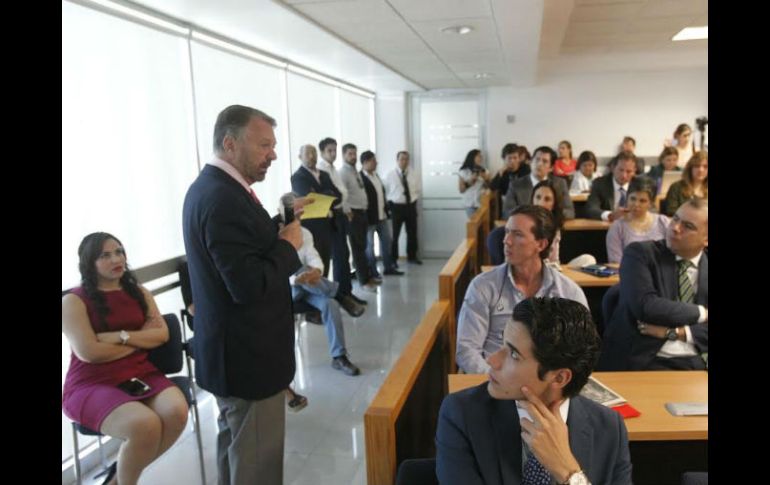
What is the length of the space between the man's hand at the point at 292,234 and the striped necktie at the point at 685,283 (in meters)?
1.70

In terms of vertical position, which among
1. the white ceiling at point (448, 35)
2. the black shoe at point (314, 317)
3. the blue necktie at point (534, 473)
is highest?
the white ceiling at point (448, 35)

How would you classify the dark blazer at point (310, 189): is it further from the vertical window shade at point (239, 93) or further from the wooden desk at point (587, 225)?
the wooden desk at point (587, 225)

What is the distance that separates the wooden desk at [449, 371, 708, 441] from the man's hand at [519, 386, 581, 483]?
0.52m

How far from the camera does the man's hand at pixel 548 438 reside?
4.07 ft

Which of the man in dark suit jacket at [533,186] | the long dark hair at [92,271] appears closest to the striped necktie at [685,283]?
the long dark hair at [92,271]

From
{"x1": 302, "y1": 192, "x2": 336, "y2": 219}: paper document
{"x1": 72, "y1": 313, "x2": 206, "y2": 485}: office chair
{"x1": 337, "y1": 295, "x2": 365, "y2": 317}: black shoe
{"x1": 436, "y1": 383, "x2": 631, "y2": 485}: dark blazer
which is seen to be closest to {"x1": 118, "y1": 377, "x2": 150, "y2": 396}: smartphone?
{"x1": 72, "y1": 313, "x2": 206, "y2": 485}: office chair

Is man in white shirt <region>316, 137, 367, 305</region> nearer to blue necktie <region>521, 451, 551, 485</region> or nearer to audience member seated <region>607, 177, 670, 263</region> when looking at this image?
audience member seated <region>607, 177, 670, 263</region>

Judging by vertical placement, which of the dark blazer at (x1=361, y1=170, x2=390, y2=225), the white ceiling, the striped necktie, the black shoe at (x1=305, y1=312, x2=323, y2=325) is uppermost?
the white ceiling

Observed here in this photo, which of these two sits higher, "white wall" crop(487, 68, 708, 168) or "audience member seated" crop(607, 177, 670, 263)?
"white wall" crop(487, 68, 708, 168)

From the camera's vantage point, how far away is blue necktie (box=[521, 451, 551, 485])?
4.27ft
